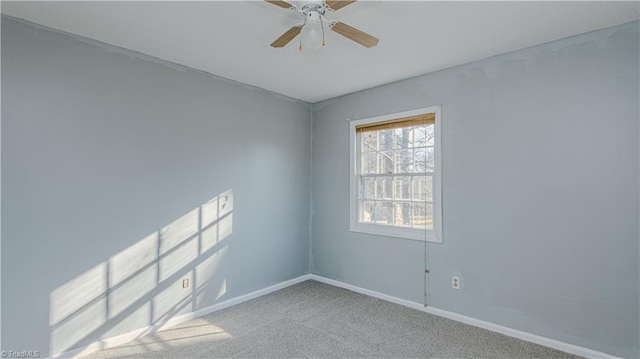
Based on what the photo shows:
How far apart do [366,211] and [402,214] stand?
0.52 meters

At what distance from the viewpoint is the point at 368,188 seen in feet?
13.3

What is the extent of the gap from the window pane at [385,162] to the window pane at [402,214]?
43 cm

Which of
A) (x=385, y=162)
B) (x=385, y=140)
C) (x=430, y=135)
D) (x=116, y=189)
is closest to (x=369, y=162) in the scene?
(x=385, y=162)

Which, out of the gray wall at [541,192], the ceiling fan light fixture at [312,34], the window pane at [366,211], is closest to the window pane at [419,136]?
the gray wall at [541,192]

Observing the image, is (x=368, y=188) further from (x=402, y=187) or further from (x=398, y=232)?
(x=398, y=232)

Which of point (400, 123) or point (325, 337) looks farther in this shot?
point (400, 123)

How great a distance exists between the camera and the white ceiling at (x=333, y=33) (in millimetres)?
2188

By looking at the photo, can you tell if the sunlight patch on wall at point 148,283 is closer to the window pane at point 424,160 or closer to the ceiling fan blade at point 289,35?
the ceiling fan blade at point 289,35

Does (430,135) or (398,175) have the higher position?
(430,135)

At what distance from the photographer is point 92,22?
2396 millimetres

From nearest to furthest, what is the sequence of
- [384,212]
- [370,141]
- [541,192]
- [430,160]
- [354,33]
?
[354,33] → [541,192] → [430,160] → [384,212] → [370,141]

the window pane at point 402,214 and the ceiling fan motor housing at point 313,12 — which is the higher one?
the ceiling fan motor housing at point 313,12

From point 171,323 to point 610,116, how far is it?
4.19m

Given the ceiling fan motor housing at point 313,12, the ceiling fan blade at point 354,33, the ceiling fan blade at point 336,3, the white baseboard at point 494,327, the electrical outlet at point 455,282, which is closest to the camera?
the ceiling fan blade at point 336,3
